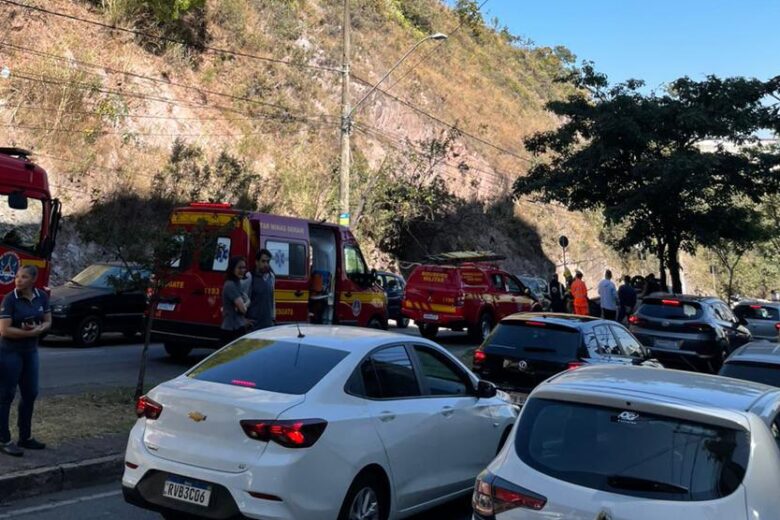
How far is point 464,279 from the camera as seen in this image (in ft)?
63.7

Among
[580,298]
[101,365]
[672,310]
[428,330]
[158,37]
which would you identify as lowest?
[101,365]

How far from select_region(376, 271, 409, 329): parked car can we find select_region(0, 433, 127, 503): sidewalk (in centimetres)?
1710

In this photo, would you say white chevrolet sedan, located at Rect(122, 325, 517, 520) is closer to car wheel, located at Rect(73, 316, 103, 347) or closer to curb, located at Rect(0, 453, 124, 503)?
curb, located at Rect(0, 453, 124, 503)

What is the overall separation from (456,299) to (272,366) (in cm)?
1397

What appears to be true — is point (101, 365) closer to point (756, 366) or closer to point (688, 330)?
point (756, 366)

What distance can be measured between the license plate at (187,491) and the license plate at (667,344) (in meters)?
11.7

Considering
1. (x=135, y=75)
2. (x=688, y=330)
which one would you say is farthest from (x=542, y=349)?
(x=135, y=75)

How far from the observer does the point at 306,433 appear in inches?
177

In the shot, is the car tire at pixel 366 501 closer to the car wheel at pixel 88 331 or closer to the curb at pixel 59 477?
the curb at pixel 59 477

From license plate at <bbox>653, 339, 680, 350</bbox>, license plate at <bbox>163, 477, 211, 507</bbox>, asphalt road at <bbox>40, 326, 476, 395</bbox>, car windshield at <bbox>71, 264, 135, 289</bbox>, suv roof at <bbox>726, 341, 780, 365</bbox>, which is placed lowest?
asphalt road at <bbox>40, 326, 476, 395</bbox>

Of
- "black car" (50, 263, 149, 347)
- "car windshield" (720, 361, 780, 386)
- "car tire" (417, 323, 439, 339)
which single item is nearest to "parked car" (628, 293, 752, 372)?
"car tire" (417, 323, 439, 339)

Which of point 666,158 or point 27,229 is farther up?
point 666,158

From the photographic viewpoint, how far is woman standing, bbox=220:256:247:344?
9938mm

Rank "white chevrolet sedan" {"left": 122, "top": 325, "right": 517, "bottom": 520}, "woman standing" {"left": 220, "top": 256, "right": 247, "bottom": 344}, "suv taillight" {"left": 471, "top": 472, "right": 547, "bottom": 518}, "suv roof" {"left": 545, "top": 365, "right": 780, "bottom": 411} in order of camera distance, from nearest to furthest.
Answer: "suv taillight" {"left": 471, "top": 472, "right": 547, "bottom": 518}
"suv roof" {"left": 545, "top": 365, "right": 780, "bottom": 411}
"white chevrolet sedan" {"left": 122, "top": 325, "right": 517, "bottom": 520}
"woman standing" {"left": 220, "top": 256, "right": 247, "bottom": 344}
